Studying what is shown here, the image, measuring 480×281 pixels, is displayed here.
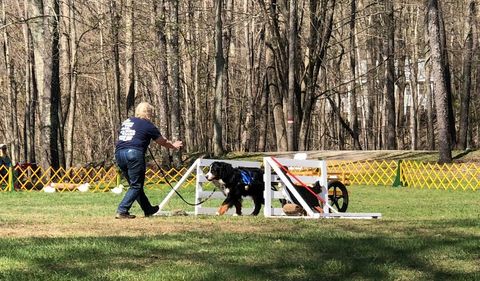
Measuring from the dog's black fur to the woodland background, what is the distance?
1631cm

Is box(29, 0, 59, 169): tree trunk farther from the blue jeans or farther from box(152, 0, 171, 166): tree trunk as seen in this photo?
the blue jeans

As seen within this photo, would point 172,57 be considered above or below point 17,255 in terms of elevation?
above

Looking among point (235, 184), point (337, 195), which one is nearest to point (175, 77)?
point (337, 195)

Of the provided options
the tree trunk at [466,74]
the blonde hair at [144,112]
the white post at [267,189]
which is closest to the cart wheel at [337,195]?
the white post at [267,189]

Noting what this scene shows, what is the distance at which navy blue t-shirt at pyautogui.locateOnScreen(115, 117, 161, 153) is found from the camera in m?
11.8

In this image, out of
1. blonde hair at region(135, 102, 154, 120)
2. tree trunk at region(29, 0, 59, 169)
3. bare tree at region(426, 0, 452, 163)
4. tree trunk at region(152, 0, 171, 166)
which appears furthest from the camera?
tree trunk at region(152, 0, 171, 166)

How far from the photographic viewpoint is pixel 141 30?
4128 cm

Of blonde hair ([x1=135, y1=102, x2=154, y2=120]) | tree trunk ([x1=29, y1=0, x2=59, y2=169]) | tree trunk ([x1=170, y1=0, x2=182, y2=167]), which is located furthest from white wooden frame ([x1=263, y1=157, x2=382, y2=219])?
tree trunk ([x1=170, y1=0, x2=182, y2=167])

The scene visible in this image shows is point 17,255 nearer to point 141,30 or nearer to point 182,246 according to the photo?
point 182,246

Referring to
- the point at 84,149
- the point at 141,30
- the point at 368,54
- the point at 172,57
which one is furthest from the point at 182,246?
the point at 84,149

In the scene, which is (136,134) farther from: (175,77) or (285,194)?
(175,77)

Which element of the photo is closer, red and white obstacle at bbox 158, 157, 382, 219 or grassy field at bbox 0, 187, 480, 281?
grassy field at bbox 0, 187, 480, 281

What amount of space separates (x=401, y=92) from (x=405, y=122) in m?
9.09

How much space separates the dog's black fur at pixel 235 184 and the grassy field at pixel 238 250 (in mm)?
1604
